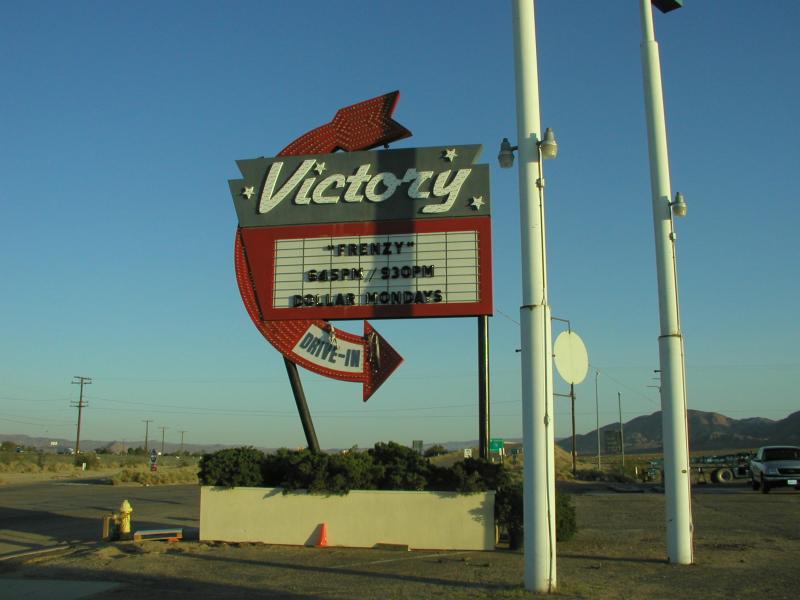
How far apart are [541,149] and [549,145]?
16cm

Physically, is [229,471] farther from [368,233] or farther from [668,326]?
[668,326]

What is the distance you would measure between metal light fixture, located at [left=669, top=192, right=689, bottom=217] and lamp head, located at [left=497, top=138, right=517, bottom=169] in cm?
295

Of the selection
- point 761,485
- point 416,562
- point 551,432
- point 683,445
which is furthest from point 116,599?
point 761,485

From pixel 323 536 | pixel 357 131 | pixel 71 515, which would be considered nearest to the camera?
pixel 323 536

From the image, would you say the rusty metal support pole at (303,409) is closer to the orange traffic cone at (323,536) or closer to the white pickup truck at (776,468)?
the orange traffic cone at (323,536)

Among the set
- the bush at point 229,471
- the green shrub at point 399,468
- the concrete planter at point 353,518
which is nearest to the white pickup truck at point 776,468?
the green shrub at point 399,468

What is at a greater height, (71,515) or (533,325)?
(533,325)

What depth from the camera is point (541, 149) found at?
10.2 metres

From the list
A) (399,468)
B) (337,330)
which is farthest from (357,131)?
(399,468)

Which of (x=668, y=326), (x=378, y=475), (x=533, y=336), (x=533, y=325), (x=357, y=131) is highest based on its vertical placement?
(x=357, y=131)

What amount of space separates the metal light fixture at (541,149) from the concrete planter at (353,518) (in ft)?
19.7

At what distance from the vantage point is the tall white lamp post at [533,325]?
368 inches

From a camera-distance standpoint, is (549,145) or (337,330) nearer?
(549,145)

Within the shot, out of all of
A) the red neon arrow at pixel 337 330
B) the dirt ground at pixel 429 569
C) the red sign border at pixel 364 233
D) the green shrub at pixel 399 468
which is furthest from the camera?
the red neon arrow at pixel 337 330
